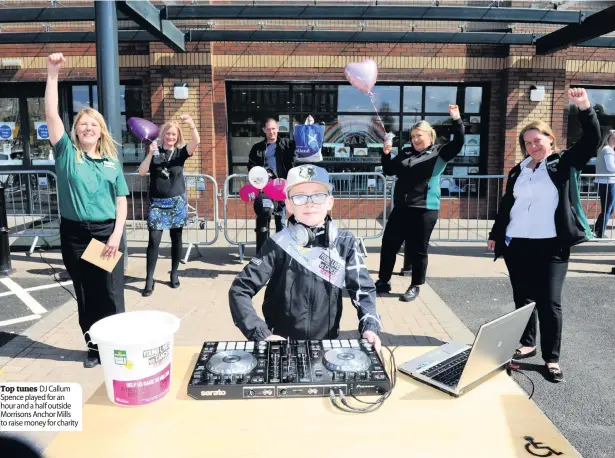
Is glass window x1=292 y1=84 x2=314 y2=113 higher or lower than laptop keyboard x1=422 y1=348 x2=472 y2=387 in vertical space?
higher

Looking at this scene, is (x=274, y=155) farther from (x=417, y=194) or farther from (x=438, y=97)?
(x=438, y=97)

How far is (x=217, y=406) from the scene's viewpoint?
1.76m

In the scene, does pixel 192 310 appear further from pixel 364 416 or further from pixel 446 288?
pixel 364 416

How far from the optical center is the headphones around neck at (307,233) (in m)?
2.47

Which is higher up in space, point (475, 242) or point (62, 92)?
point (62, 92)

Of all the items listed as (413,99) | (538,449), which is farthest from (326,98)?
(538,449)

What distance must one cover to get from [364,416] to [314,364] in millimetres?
Result: 284

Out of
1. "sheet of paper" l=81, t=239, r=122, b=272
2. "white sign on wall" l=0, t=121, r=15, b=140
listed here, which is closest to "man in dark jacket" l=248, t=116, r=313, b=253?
"sheet of paper" l=81, t=239, r=122, b=272

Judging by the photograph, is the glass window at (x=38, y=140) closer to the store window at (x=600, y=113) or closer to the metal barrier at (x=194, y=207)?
the metal barrier at (x=194, y=207)

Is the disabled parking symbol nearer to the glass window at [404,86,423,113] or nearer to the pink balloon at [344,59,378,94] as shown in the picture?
the pink balloon at [344,59,378,94]

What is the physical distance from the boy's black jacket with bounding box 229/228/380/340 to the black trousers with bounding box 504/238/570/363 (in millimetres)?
1938

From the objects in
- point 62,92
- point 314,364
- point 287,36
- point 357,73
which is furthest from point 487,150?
point 314,364

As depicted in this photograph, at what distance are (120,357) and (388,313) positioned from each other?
158 inches

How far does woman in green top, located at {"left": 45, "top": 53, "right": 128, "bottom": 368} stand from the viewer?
3.76m
